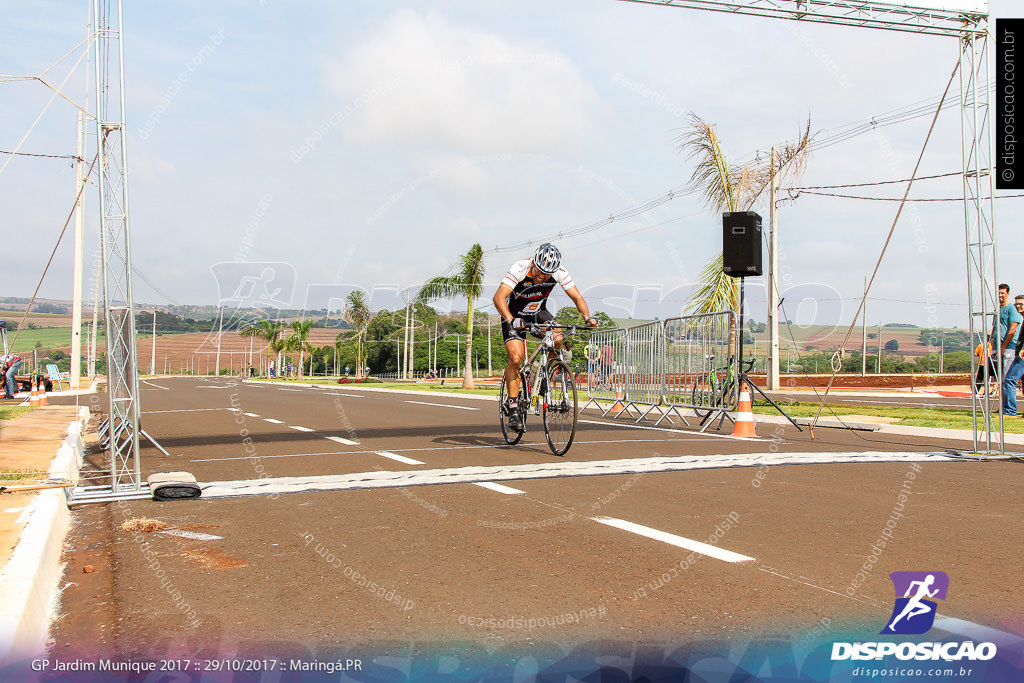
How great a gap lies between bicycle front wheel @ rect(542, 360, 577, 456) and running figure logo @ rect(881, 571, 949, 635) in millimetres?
4785

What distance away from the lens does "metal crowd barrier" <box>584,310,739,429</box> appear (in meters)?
13.2

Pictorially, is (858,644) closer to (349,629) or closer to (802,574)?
(802,574)

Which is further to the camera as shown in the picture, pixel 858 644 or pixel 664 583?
pixel 664 583

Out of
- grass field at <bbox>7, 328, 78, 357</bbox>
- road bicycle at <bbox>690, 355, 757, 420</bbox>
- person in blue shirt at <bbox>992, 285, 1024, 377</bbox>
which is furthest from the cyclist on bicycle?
grass field at <bbox>7, 328, 78, 357</bbox>

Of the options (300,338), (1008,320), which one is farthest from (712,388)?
(300,338)

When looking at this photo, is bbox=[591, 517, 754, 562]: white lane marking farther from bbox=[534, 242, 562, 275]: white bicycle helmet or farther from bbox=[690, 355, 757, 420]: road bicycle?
bbox=[690, 355, 757, 420]: road bicycle

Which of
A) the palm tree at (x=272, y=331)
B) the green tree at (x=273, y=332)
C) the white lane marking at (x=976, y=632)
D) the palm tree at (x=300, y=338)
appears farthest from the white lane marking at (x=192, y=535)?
the palm tree at (x=272, y=331)

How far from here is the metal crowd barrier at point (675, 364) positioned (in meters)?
13.2

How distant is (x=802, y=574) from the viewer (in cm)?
423

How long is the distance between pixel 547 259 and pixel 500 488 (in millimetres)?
3070

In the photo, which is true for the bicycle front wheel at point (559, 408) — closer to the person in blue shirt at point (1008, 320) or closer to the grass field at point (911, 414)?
the grass field at point (911, 414)

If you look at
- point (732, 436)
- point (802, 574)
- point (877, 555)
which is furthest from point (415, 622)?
point (732, 436)

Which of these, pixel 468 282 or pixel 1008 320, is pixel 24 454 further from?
pixel 468 282

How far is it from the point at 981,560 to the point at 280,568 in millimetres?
3660
